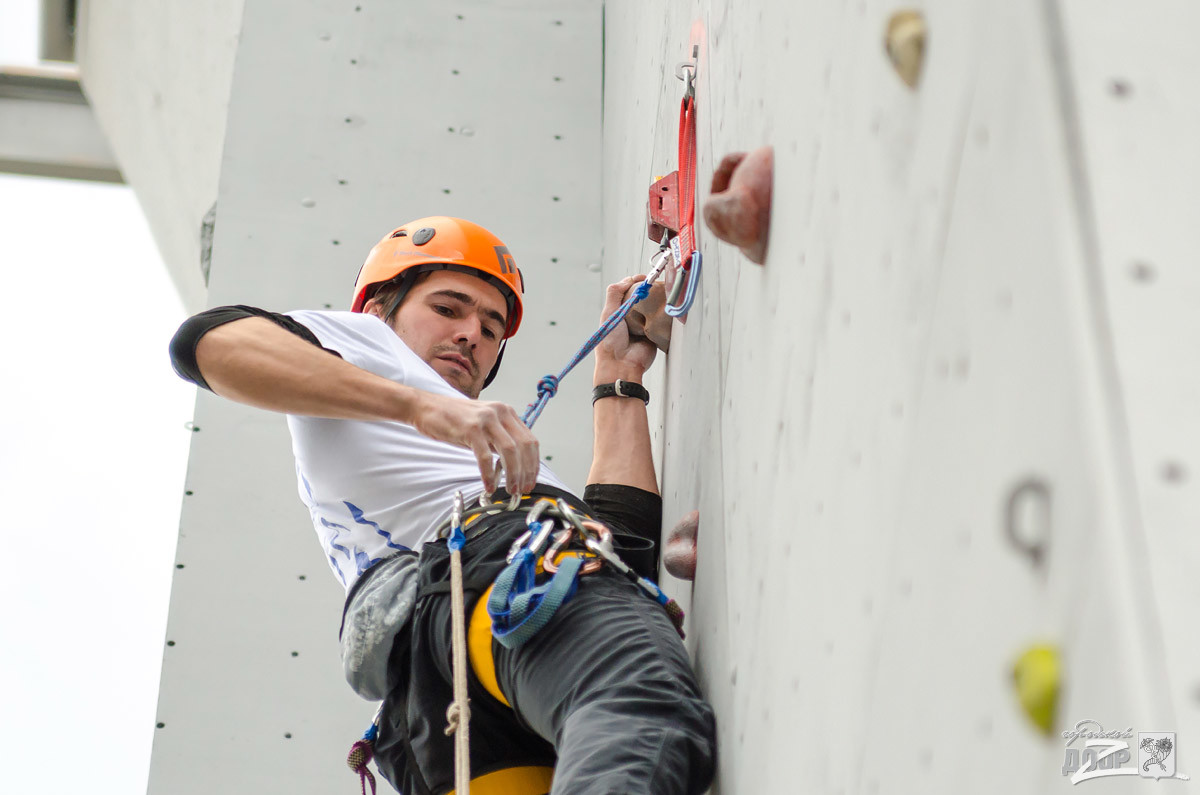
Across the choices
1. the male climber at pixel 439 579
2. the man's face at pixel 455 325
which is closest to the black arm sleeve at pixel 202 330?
the male climber at pixel 439 579

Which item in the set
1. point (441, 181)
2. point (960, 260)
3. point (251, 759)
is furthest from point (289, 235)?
point (960, 260)

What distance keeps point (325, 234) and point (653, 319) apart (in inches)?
69.3

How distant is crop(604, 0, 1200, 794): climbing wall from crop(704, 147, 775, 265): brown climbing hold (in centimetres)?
3

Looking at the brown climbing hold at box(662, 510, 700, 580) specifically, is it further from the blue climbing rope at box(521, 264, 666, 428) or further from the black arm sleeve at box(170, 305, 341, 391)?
the black arm sleeve at box(170, 305, 341, 391)

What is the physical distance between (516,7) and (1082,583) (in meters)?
3.83

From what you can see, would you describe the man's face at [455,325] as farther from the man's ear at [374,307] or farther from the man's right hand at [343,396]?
the man's right hand at [343,396]

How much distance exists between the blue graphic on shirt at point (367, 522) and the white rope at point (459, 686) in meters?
0.24

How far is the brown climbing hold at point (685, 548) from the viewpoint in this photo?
5.08ft

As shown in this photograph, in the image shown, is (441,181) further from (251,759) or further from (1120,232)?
(1120,232)

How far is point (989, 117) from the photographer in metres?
0.58

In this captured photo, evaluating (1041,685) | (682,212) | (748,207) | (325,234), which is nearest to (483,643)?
(748,207)

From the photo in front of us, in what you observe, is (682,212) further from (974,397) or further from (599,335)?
(974,397)

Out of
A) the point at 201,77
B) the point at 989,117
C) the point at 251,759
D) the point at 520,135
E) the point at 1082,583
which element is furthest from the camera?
the point at 201,77

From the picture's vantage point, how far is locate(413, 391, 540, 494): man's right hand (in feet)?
4.62
